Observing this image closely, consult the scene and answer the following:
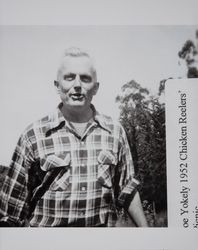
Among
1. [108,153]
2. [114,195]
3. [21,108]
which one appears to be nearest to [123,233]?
[114,195]

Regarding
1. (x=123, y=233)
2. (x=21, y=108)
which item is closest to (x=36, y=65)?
(x=21, y=108)

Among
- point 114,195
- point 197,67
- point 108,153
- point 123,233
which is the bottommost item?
point 123,233

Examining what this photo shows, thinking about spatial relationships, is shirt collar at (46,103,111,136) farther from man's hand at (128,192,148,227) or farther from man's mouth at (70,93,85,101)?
man's hand at (128,192,148,227)

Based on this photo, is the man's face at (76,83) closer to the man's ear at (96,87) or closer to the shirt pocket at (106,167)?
the man's ear at (96,87)

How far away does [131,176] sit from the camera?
984 mm

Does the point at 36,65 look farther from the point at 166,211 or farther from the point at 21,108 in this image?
the point at 166,211

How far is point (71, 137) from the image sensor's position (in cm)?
98

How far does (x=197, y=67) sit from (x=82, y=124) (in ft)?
1.22

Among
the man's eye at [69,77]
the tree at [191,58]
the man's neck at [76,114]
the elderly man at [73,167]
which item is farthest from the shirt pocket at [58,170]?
the tree at [191,58]

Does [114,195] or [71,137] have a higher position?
[71,137]

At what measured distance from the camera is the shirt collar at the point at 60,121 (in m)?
0.99

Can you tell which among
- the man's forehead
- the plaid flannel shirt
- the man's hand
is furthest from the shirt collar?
the man's hand

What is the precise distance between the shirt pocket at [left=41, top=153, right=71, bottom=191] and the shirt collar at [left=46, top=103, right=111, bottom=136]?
80mm

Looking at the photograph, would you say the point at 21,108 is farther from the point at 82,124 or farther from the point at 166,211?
the point at 166,211
